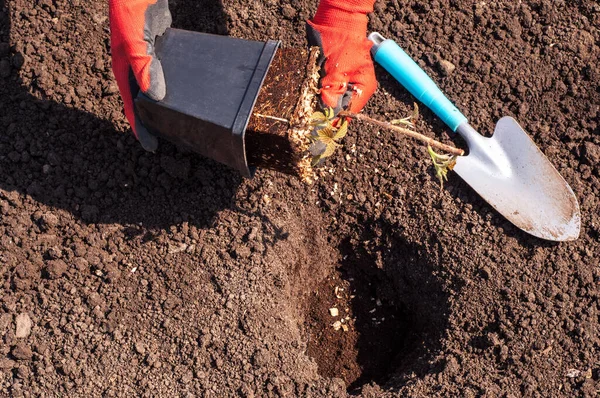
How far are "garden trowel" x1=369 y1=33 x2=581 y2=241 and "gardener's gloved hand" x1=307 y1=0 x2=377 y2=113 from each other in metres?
0.21

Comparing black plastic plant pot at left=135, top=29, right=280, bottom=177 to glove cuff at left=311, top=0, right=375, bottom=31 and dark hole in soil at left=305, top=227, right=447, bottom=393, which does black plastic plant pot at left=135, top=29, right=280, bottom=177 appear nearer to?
glove cuff at left=311, top=0, right=375, bottom=31

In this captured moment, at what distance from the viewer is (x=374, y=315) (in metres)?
2.40

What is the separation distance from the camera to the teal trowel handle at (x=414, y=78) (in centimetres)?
223

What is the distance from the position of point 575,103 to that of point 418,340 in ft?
3.76

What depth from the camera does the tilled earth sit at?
83.6 inches

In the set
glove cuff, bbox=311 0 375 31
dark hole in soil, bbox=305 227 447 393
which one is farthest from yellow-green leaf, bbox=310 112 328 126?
dark hole in soil, bbox=305 227 447 393

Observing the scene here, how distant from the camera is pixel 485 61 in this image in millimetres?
2348

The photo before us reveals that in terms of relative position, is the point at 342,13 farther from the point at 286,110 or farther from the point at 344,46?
the point at 286,110

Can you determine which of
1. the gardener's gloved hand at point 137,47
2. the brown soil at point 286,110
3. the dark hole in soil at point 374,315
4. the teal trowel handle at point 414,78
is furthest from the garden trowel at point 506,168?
the gardener's gloved hand at point 137,47

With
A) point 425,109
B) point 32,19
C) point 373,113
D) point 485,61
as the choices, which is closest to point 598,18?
point 485,61

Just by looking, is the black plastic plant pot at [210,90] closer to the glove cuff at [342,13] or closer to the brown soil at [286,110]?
the brown soil at [286,110]

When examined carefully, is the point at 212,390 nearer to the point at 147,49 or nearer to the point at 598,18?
the point at 147,49

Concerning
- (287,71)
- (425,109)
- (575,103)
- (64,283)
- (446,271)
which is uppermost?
(287,71)

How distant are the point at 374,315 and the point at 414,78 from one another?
3.19 ft
